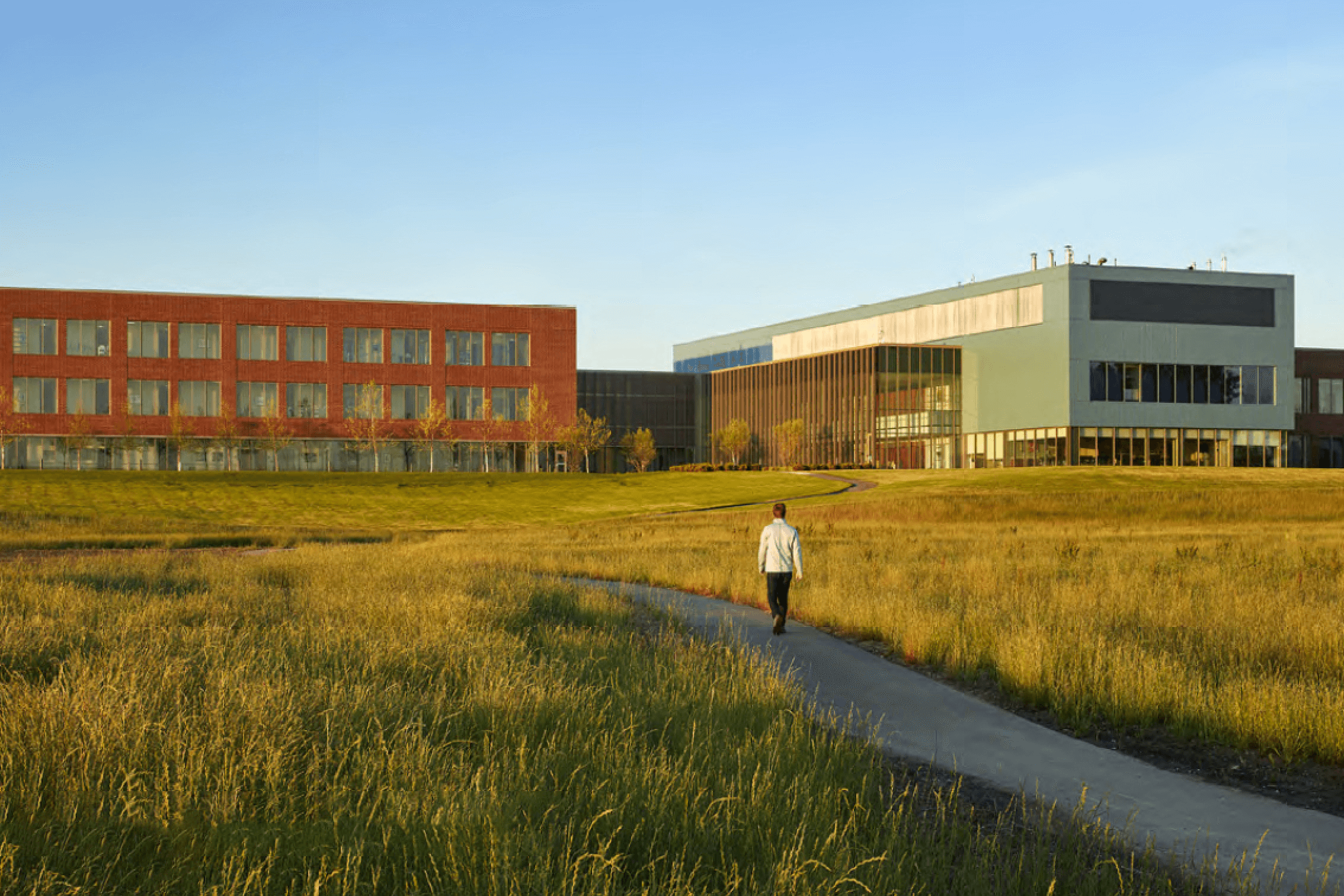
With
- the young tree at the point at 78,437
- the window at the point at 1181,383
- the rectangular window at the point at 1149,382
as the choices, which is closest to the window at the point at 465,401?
the young tree at the point at 78,437

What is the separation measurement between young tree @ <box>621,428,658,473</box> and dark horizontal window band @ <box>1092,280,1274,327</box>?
142ft

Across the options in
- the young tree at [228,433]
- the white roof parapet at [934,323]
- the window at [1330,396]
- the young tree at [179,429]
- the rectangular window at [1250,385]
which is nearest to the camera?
the young tree at [179,429]

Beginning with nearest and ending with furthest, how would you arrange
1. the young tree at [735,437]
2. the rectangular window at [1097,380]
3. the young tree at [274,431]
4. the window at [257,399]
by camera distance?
the rectangular window at [1097,380] < the young tree at [274,431] < the window at [257,399] < the young tree at [735,437]

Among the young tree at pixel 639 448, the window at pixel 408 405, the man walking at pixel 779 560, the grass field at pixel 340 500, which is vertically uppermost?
the window at pixel 408 405

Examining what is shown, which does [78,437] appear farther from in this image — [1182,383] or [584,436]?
[1182,383]

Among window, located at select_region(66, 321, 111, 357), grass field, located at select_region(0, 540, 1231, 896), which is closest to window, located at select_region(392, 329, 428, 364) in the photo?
window, located at select_region(66, 321, 111, 357)

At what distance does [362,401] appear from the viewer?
277 ft

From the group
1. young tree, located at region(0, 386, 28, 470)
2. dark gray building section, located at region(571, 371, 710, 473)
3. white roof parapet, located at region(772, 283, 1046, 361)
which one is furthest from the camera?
dark gray building section, located at region(571, 371, 710, 473)

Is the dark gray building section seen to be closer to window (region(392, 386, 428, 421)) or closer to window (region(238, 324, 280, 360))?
window (region(392, 386, 428, 421))

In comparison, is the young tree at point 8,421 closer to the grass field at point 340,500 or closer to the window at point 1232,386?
the grass field at point 340,500

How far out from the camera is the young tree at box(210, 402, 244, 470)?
269 ft

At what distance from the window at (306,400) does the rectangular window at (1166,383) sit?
208 feet

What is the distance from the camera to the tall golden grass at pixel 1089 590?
35.3 ft

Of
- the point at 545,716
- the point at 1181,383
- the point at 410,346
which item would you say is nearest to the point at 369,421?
the point at 410,346
